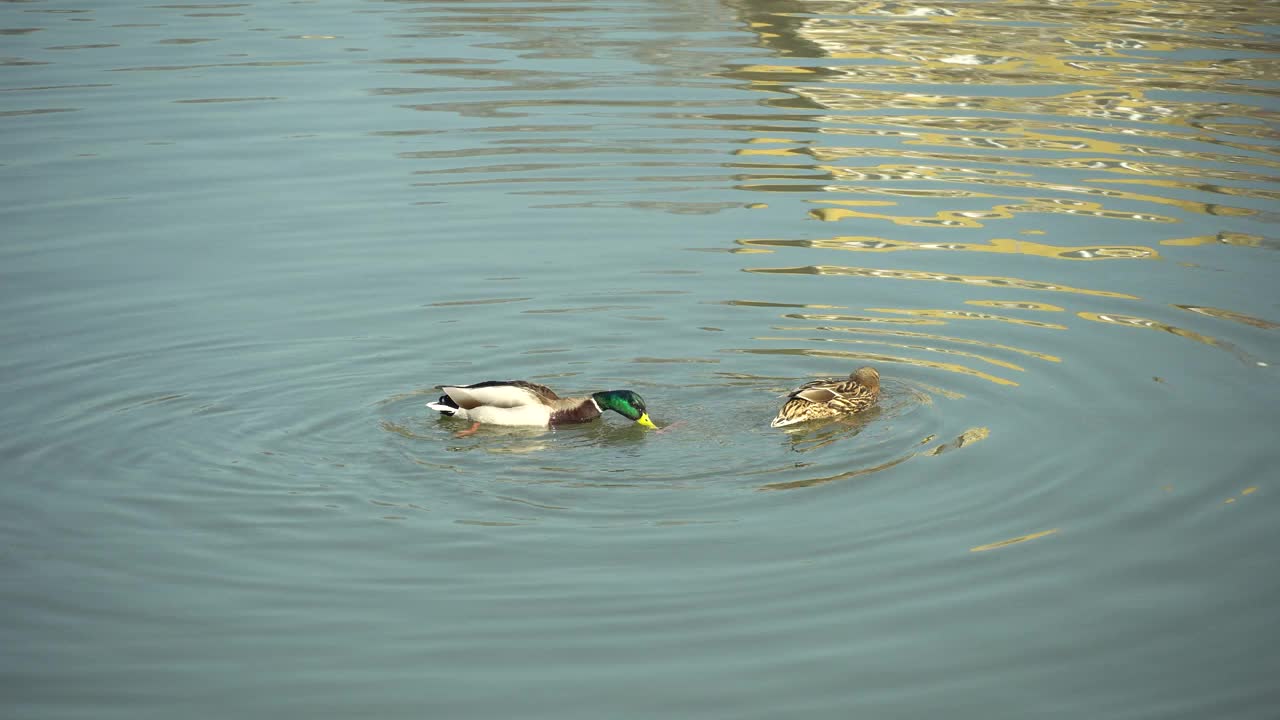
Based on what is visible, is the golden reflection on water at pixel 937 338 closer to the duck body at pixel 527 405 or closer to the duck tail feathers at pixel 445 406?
the duck body at pixel 527 405

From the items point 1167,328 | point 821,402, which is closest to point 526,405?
point 821,402

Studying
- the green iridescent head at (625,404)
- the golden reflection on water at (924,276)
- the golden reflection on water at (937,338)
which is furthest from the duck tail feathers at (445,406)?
the golden reflection on water at (924,276)

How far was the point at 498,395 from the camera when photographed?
9.24 metres

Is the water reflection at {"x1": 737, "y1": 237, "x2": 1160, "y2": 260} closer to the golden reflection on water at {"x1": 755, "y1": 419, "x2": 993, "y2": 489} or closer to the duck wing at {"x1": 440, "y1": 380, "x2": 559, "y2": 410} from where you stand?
the golden reflection on water at {"x1": 755, "y1": 419, "x2": 993, "y2": 489}

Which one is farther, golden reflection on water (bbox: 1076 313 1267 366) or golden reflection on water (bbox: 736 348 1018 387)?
golden reflection on water (bbox: 1076 313 1267 366)

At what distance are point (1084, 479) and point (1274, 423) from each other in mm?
1491

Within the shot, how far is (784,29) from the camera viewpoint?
21.5m

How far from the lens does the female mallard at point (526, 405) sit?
30.2 ft

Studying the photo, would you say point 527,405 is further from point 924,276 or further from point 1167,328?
point 1167,328

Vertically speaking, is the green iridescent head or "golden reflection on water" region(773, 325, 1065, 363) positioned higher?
the green iridescent head

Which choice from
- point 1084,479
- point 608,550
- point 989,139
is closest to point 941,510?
point 1084,479

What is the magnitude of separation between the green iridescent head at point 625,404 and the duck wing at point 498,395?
1.04 feet

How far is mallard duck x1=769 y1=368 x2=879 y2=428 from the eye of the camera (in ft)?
29.4

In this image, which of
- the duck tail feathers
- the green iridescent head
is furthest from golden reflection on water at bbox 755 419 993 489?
the duck tail feathers
